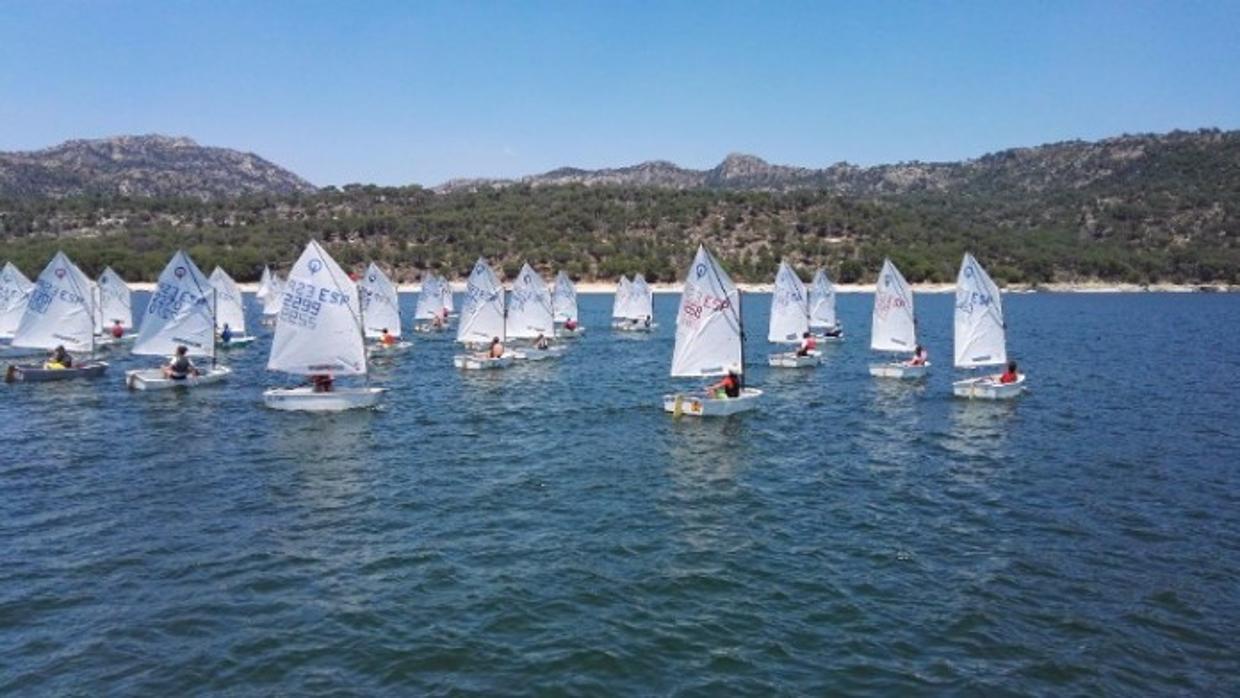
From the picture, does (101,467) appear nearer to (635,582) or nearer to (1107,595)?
(635,582)

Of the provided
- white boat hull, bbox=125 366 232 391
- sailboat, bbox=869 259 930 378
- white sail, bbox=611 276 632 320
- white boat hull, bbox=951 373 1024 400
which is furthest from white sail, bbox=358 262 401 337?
white boat hull, bbox=951 373 1024 400

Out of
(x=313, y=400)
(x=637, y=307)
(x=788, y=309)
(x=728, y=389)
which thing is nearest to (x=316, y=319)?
(x=313, y=400)

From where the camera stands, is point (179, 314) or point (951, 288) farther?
point (951, 288)

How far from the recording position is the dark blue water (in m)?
14.6

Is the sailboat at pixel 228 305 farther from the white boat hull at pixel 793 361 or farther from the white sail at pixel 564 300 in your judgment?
the white boat hull at pixel 793 361

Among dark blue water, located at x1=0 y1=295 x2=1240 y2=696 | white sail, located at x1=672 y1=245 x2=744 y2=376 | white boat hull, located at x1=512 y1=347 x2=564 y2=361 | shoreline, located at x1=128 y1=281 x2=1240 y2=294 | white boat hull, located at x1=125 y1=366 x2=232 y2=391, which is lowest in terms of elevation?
dark blue water, located at x1=0 y1=295 x2=1240 y2=696

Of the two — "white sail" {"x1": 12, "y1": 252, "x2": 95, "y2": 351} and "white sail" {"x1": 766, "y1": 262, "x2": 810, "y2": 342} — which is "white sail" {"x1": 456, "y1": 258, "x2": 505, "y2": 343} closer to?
"white sail" {"x1": 766, "y1": 262, "x2": 810, "y2": 342}

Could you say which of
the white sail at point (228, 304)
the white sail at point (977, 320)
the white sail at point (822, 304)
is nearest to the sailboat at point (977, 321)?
the white sail at point (977, 320)

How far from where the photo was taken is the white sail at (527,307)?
60.4 m

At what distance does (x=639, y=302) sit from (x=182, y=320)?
4568 centimetres

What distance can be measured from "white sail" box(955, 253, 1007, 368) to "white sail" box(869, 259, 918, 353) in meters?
6.09

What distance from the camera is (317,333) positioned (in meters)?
35.5

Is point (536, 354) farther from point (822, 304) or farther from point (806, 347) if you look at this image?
point (822, 304)

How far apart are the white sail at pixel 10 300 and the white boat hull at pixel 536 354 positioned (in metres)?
32.4
